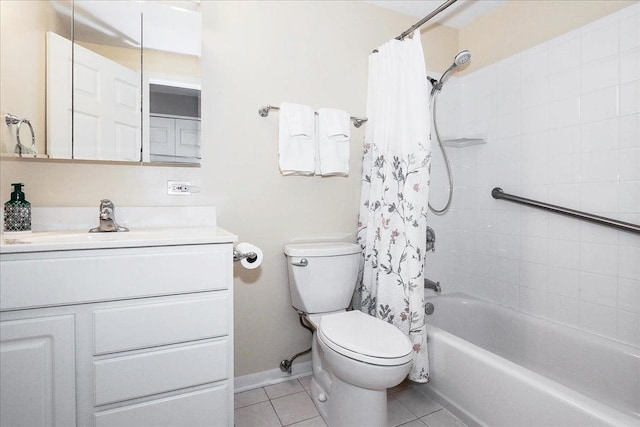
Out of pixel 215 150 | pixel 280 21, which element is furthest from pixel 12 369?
pixel 280 21

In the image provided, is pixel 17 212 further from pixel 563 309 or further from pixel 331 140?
pixel 563 309

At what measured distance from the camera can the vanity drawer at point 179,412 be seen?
1.00 m

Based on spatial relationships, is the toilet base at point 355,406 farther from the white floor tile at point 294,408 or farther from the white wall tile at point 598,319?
the white wall tile at point 598,319

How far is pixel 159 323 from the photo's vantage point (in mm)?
1031

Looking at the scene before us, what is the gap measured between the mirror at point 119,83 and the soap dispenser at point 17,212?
192 mm

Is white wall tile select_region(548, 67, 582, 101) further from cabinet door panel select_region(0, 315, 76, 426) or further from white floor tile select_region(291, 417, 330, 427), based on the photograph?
cabinet door panel select_region(0, 315, 76, 426)

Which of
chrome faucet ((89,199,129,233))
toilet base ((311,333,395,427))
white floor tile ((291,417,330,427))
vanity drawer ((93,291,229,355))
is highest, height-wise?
chrome faucet ((89,199,129,233))

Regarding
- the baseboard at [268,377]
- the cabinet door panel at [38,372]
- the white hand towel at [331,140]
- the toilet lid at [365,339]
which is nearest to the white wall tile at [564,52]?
the white hand towel at [331,140]

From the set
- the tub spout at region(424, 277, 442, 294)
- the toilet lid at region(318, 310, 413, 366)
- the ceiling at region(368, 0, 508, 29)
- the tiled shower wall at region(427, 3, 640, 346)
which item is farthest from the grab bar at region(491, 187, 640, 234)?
the ceiling at region(368, 0, 508, 29)

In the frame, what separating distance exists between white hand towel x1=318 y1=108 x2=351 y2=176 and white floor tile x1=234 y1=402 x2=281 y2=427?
47.6 inches

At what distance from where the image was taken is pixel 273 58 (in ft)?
5.47

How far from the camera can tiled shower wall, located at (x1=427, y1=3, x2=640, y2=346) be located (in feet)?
4.59

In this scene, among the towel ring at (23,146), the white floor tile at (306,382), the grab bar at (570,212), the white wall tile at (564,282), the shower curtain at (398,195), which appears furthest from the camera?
the white floor tile at (306,382)

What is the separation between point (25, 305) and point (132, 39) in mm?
1165
